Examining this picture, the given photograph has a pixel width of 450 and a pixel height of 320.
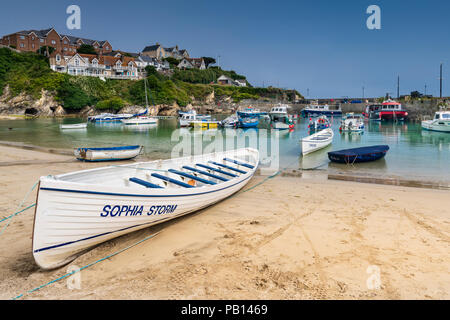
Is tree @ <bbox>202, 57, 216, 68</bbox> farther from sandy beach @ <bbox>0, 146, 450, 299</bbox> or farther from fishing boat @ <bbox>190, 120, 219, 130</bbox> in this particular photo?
sandy beach @ <bbox>0, 146, 450, 299</bbox>

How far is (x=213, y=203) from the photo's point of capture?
28.8 feet

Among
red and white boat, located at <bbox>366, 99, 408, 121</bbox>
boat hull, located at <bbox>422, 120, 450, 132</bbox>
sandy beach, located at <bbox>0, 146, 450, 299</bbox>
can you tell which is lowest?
sandy beach, located at <bbox>0, 146, 450, 299</bbox>

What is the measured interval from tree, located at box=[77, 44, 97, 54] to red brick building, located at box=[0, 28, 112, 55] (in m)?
2.39

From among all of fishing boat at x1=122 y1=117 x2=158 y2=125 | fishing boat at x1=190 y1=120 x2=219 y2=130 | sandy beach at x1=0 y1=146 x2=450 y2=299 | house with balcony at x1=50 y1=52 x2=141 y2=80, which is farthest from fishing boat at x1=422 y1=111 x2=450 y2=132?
house with balcony at x1=50 y1=52 x2=141 y2=80

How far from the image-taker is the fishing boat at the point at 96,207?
15.9ft

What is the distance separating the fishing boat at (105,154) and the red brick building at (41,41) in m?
85.0

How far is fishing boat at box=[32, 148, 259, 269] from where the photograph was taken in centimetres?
484

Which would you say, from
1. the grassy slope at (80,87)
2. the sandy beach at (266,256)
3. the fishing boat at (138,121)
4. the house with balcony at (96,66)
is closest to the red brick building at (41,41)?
the house with balcony at (96,66)

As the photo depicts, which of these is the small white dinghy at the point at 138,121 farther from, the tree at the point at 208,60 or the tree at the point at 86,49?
the tree at the point at 208,60

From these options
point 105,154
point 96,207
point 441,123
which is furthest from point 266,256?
point 441,123

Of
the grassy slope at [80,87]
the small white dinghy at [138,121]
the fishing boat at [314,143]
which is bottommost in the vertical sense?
the fishing boat at [314,143]

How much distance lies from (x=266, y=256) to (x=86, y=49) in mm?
109956

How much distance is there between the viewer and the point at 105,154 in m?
18.0

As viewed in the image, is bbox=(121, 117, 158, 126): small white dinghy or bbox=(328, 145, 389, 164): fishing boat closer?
bbox=(328, 145, 389, 164): fishing boat
